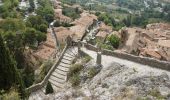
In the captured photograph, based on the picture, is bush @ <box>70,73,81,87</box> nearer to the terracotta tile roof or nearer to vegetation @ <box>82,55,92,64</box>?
vegetation @ <box>82,55,92,64</box>

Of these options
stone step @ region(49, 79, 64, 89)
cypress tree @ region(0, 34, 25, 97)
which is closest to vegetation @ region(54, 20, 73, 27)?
stone step @ region(49, 79, 64, 89)

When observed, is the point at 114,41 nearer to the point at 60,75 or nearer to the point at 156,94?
the point at 60,75

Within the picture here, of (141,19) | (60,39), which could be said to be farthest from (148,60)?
(141,19)

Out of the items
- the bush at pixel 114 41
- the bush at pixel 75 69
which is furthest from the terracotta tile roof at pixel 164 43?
the bush at pixel 75 69

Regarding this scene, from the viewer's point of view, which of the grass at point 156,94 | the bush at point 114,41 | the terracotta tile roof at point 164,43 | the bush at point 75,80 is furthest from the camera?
the terracotta tile roof at point 164,43

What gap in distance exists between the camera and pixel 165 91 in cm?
2320

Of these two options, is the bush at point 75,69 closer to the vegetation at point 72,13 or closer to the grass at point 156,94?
the grass at point 156,94

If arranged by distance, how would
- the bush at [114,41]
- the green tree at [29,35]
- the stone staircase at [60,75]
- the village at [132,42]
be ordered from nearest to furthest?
the stone staircase at [60,75], the village at [132,42], the bush at [114,41], the green tree at [29,35]

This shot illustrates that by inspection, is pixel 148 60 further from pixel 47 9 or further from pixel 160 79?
pixel 47 9

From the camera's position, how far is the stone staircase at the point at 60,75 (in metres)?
28.8

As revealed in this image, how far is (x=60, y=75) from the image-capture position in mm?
30328

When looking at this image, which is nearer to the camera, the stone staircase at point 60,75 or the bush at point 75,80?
the bush at point 75,80

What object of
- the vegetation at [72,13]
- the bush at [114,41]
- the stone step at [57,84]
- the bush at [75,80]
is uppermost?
the bush at [75,80]

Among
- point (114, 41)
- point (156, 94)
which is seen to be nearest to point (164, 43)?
point (114, 41)
